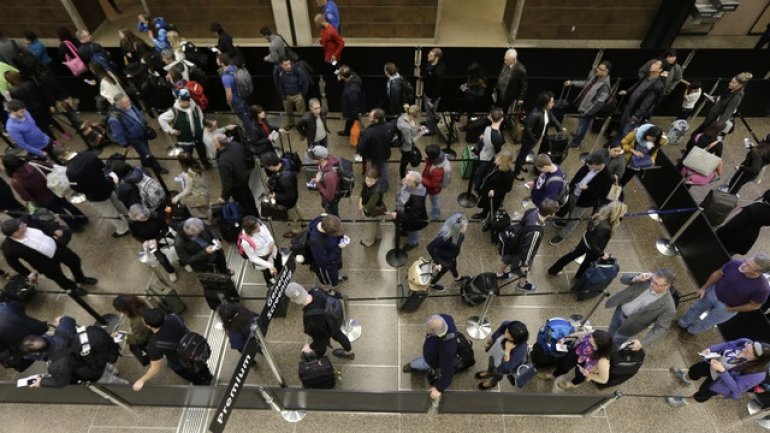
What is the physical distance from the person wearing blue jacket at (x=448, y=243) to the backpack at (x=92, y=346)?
3.98 meters

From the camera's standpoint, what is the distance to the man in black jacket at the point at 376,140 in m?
6.81

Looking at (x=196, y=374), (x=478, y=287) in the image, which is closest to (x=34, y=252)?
(x=196, y=374)

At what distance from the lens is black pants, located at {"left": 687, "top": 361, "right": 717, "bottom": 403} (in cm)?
532

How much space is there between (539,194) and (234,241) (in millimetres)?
4871

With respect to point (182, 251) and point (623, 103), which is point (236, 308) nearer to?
point (182, 251)

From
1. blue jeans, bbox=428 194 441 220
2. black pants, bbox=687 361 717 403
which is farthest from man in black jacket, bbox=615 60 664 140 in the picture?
black pants, bbox=687 361 717 403

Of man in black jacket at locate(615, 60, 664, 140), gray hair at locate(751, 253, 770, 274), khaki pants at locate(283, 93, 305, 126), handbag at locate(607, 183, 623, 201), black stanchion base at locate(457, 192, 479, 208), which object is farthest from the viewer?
khaki pants at locate(283, 93, 305, 126)

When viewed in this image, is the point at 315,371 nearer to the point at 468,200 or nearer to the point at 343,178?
the point at 343,178

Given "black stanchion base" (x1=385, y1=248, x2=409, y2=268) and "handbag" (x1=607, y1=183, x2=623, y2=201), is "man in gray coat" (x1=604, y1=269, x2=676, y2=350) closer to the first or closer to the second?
"handbag" (x1=607, y1=183, x2=623, y2=201)

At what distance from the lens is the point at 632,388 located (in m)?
6.09

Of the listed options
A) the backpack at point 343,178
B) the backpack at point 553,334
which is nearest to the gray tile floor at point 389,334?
the backpack at point 553,334

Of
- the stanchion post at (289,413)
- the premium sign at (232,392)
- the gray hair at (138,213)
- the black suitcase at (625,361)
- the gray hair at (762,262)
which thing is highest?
the premium sign at (232,392)

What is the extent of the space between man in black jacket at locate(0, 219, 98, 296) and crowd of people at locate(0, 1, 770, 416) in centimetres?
3

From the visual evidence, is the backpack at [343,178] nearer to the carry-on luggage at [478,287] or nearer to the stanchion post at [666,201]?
the carry-on luggage at [478,287]
